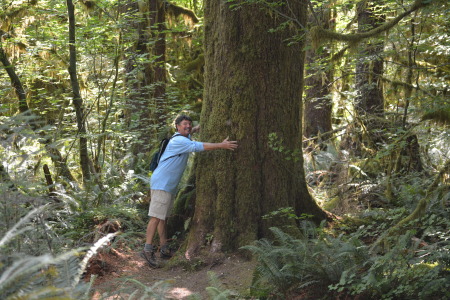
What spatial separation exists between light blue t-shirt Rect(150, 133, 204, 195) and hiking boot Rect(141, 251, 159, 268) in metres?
1.06

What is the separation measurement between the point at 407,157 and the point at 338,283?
5298 mm

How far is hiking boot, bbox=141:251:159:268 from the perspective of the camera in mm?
7688

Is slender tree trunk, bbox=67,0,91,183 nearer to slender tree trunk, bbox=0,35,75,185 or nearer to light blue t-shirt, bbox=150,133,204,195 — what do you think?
slender tree trunk, bbox=0,35,75,185

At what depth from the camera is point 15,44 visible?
12.7 m

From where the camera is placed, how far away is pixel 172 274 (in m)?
7.20

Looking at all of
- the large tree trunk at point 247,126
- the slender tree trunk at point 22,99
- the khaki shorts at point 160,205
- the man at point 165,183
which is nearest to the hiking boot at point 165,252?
the man at point 165,183

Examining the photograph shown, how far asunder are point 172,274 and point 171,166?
175cm

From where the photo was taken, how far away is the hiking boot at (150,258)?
769 centimetres

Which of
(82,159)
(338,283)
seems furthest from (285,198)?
(82,159)

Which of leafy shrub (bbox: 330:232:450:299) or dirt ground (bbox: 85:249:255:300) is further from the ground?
leafy shrub (bbox: 330:232:450:299)

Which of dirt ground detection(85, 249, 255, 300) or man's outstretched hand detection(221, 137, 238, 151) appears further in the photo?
man's outstretched hand detection(221, 137, 238, 151)

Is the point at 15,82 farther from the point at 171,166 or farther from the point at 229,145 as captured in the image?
the point at 229,145

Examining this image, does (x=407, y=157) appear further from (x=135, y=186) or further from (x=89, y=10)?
(x=89, y=10)

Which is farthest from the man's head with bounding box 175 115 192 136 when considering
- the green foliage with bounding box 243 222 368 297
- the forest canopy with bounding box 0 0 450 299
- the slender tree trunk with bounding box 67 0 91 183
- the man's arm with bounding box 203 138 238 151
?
the slender tree trunk with bounding box 67 0 91 183
